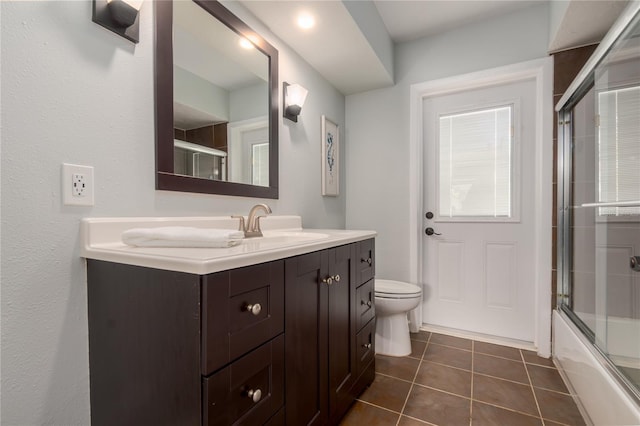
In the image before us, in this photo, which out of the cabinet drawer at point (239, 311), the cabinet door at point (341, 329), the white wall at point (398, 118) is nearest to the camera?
the cabinet drawer at point (239, 311)

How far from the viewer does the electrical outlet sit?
35.9 inches

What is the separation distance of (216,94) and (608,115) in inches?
84.6

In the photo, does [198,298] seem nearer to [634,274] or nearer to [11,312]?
[11,312]

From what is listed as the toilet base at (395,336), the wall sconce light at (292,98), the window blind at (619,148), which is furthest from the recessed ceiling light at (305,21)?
the toilet base at (395,336)

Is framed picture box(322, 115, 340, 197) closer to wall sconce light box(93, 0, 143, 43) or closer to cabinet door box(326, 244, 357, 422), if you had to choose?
cabinet door box(326, 244, 357, 422)

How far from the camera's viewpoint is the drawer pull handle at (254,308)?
84 centimetres

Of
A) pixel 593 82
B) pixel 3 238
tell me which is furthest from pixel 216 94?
pixel 593 82

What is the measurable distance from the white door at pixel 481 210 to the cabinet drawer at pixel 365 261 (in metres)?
0.99

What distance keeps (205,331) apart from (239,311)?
115 mm

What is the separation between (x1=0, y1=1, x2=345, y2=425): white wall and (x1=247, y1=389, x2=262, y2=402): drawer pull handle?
23.2 inches

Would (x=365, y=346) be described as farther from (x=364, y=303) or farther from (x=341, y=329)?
(x=341, y=329)

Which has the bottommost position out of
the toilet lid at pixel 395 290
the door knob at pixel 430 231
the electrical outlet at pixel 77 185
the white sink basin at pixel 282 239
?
the toilet lid at pixel 395 290

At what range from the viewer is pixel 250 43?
1.63 metres

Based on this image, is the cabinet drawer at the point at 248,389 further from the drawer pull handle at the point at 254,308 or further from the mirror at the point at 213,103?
the mirror at the point at 213,103
